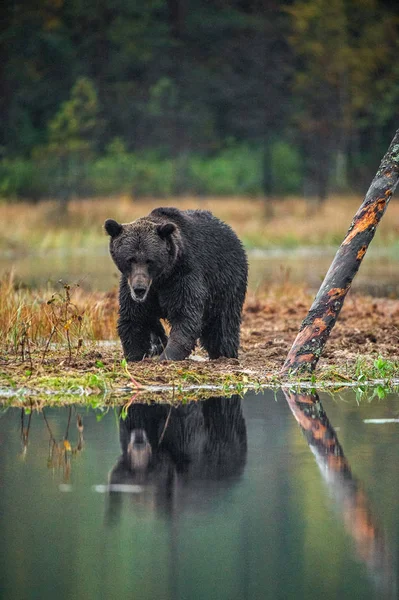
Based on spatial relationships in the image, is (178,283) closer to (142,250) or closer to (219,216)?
(142,250)

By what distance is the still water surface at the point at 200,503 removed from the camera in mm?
4809

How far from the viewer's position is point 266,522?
555cm

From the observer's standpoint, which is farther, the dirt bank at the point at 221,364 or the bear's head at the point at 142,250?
the bear's head at the point at 142,250

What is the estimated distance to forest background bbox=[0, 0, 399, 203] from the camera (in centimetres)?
5019

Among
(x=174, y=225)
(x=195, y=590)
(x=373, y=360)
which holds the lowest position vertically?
(x=195, y=590)

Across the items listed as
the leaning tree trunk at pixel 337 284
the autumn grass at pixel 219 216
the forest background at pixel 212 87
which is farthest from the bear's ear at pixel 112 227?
the forest background at pixel 212 87

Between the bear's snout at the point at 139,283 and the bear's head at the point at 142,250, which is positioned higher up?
the bear's head at the point at 142,250

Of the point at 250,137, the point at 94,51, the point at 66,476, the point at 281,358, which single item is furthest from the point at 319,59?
the point at 66,476

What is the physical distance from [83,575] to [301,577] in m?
0.90

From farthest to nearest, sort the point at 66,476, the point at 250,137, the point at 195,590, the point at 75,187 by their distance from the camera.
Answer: the point at 250,137
the point at 75,187
the point at 66,476
the point at 195,590

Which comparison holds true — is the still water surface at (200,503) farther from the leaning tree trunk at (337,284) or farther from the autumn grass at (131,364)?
the leaning tree trunk at (337,284)

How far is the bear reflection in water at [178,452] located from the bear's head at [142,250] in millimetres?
1287

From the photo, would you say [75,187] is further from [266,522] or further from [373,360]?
[266,522]

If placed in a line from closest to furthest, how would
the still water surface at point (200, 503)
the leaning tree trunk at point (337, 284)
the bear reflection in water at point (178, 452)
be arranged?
1. the still water surface at point (200, 503)
2. the bear reflection in water at point (178, 452)
3. the leaning tree trunk at point (337, 284)
